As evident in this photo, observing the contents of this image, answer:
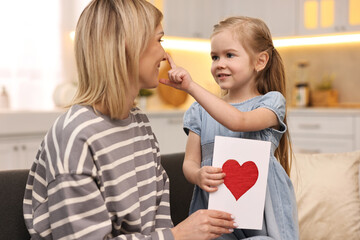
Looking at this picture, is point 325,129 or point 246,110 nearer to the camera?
point 246,110

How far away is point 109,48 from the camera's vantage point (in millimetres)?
1099

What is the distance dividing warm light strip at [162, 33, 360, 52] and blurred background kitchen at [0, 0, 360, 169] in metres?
0.01

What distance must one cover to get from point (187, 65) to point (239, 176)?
13.4 ft

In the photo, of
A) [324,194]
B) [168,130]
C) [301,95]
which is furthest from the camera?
[301,95]

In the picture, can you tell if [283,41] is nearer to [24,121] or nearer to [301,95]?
[301,95]

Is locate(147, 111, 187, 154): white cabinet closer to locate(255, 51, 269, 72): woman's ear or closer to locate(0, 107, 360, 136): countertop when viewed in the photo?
locate(0, 107, 360, 136): countertop

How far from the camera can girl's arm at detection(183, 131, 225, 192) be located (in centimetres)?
123

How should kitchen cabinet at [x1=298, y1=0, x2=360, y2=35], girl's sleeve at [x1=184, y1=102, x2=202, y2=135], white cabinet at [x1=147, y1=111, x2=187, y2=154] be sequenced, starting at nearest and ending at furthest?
girl's sleeve at [x1=184, y1=102, x2=202, y2=135], white cabinet at [x1=147, y1=111, x2=187, y2=154], kitchen cabinet at [x1=298, y1=0, x2=360, y2=35]

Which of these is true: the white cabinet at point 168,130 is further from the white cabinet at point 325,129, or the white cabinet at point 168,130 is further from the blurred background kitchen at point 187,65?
the white cabinet at point 325,129

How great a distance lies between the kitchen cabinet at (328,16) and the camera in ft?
14.5

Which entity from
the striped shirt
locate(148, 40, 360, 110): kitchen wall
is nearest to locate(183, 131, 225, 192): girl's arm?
the striped shirt

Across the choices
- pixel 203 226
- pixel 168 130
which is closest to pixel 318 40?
pixel 168 130

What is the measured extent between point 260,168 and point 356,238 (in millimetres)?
841

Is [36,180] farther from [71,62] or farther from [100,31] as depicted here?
[71,62]
